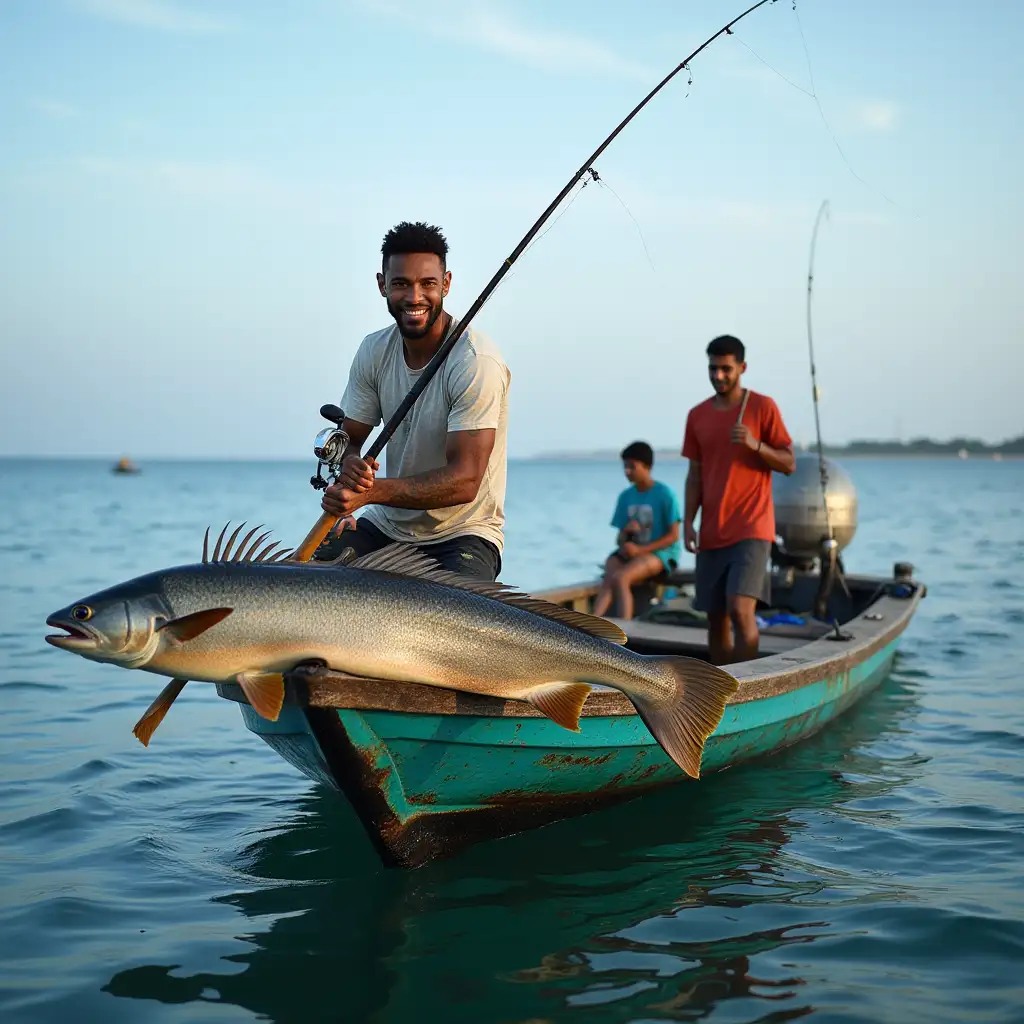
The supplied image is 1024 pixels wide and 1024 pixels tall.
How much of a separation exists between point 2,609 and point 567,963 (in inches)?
473

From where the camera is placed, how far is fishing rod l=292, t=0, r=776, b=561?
4.74m

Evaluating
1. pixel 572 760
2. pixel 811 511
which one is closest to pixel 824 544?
pixel 811 511

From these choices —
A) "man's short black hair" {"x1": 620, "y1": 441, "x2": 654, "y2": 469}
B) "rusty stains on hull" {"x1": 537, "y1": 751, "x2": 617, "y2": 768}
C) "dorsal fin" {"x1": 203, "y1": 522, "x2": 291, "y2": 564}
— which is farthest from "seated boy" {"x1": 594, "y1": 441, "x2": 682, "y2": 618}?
"dorsal fin" {"x1": 203, "y1": 522, "x2": 291, "y2": 564}

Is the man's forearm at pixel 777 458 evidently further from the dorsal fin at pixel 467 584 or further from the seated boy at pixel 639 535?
the dorsal fin at pixel 467 584

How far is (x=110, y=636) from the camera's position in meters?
3.62

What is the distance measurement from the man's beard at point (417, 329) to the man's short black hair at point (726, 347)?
3.08 meters

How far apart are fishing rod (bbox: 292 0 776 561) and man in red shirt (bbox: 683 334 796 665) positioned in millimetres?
2193

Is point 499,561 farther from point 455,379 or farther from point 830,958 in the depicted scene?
point 830,958

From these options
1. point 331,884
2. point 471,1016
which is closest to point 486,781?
point 331,884

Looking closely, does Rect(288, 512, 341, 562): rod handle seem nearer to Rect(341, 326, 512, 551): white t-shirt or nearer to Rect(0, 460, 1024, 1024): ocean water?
Rect(341, 326, 512, 551): white t-shirt

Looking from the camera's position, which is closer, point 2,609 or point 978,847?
point 978,847

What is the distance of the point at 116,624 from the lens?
11.9ft

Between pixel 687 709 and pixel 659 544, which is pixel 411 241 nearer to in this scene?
pixel 687 709

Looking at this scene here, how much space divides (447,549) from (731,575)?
10.1 ft
